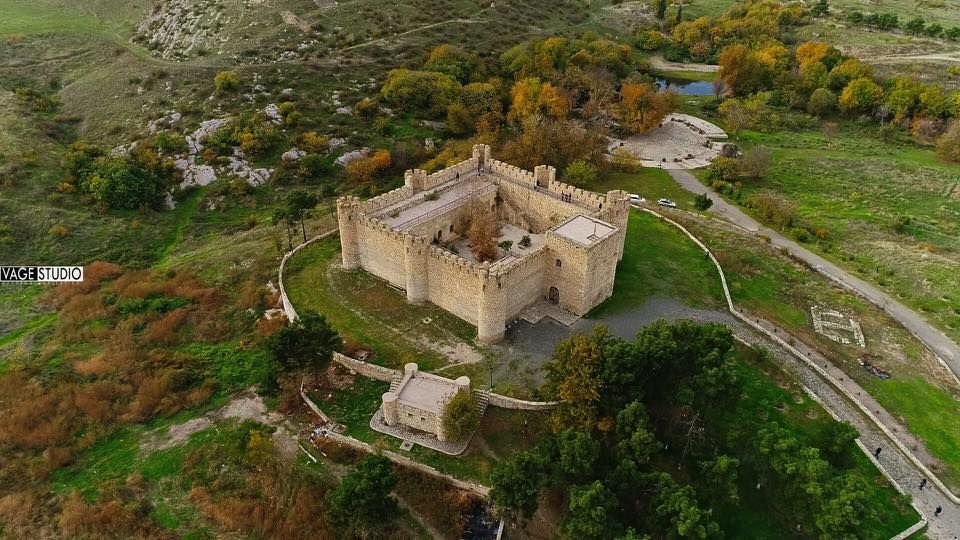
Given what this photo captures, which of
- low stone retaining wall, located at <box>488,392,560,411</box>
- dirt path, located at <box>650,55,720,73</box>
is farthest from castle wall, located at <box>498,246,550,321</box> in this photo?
dirt path, located at <box>650,55,720,73</box>

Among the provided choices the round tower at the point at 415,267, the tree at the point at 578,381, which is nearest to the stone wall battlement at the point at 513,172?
the round tower at the point at 415,267

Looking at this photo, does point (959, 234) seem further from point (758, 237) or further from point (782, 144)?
point (782, 144)

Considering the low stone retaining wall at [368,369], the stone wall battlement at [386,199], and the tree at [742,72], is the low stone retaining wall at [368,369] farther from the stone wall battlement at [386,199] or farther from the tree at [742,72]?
the tree at [742,72]

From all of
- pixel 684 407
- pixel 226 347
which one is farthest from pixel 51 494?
pixel 684 407

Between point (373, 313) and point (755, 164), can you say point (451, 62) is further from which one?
point (373, 313)

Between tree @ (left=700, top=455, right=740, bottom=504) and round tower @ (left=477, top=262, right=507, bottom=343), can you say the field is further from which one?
round tower @ (left=477, top=262, right=507, bottom=343)

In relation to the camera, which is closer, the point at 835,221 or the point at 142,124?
the point at 835,221
